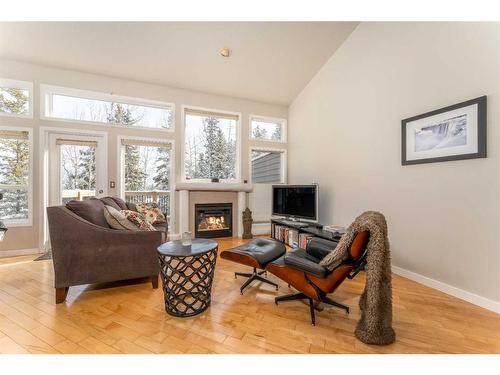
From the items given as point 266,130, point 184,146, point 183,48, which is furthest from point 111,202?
point 266,130

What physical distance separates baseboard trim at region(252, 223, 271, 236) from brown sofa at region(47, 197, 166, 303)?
277 centimetres

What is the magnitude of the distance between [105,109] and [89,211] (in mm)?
2531

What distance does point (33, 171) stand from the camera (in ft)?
11.4

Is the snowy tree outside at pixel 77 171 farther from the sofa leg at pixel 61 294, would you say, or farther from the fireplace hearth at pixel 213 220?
the sofa leg at pixel 61 294

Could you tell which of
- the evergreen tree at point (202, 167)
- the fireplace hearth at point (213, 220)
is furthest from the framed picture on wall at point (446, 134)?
the evergreen tree at point (202, 167)

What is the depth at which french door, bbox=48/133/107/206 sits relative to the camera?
366 centimetres

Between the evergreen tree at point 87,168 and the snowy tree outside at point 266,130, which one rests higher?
Answer: the snowy tree outside at point 266,130

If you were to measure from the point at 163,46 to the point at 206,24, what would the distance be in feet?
2.51

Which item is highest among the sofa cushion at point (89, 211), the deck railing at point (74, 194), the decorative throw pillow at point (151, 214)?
the deck railing at point (74, 194)

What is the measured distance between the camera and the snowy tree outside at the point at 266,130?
500cm

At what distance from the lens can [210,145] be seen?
469 cm

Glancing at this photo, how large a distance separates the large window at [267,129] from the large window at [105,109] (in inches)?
67.8

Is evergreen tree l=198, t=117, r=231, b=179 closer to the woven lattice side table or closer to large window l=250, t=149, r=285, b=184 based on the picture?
large window l=250, t=149, r=285, b=184
